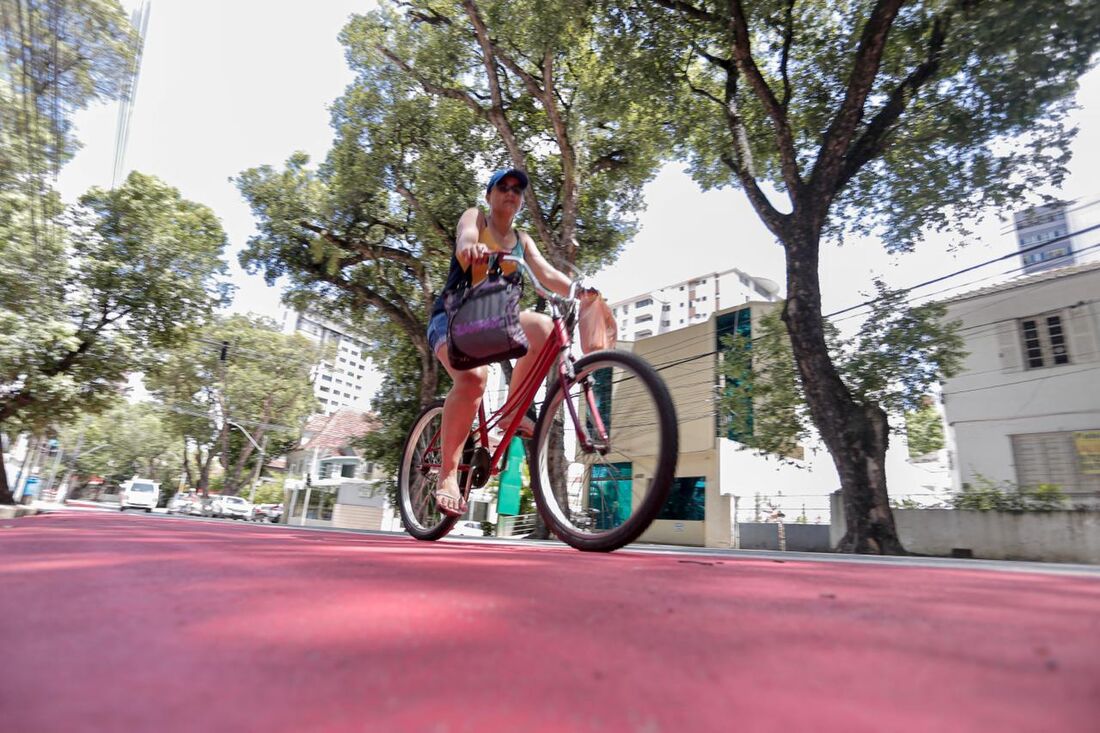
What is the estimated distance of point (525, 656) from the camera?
0.61m

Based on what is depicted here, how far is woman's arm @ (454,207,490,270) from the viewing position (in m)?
2.32

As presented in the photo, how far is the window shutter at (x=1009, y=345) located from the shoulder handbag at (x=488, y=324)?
15746 mm

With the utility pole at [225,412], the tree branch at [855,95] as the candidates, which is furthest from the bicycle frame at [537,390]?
the utility pole at [225,412]

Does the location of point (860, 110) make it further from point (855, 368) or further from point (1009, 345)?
point (1009, 345)

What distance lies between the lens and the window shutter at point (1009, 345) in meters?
13.6

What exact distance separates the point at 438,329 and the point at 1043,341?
53.2 ft

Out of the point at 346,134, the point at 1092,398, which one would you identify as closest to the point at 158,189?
the point at 346,134

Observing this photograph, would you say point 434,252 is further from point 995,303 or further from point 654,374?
point 995,303

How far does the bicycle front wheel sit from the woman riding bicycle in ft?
0.78

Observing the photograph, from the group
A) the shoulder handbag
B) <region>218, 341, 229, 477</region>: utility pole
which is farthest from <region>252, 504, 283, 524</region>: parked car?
the shoulder handbag

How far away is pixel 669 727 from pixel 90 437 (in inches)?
2188

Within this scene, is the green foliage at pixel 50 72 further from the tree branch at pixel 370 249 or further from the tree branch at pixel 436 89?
the tree branch at pixel 436 89

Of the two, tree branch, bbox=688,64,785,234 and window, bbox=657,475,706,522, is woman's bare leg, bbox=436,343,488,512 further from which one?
window, bbox=657,475,706,522

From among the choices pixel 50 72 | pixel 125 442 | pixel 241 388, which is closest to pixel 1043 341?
pixel 50 72
